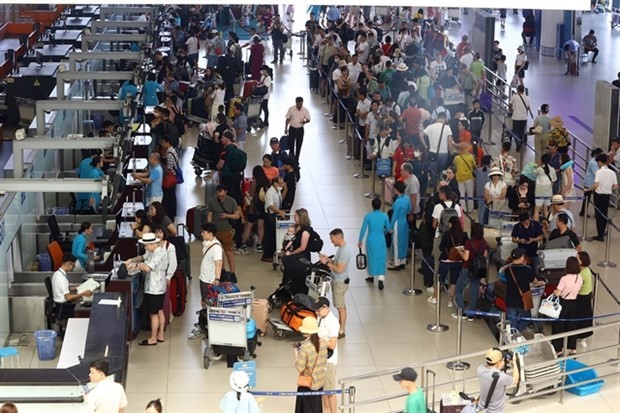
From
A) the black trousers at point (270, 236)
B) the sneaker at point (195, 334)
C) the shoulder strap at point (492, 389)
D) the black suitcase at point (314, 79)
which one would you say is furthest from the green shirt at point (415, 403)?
the black suitcase at point (314, 79)

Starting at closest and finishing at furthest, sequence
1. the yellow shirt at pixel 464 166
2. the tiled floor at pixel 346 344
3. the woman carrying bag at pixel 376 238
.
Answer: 1. the tiled floor at pixel 346 344
2. the woman carrying bag at pixel 376 238
3. the yellow shirt at pixel 464 166

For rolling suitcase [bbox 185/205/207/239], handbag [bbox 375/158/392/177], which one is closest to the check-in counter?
rolling suitcase [bbox 185/205/207/239]

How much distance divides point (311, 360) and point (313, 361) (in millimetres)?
22

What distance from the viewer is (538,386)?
40.9 feet

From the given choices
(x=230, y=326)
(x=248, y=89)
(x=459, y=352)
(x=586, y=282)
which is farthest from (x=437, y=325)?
(x=248, y=89)

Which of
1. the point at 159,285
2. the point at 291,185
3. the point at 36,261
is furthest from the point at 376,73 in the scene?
the point at 159,285

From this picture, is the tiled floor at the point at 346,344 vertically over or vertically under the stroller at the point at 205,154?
under

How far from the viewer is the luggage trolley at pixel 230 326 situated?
43.7 feet

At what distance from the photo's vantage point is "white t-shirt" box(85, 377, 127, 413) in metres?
10.6

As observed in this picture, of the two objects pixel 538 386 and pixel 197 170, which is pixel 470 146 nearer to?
pixel 197 170

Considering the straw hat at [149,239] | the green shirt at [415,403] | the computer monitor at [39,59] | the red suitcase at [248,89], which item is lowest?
the green shirt at [415,403]

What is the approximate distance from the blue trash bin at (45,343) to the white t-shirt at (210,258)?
5.85 ft

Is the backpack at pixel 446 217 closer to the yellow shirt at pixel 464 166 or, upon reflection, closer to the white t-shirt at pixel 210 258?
the white t-shirt at pixel 210 258

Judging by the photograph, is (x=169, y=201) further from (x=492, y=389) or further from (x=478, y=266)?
(x=492, y=389)
